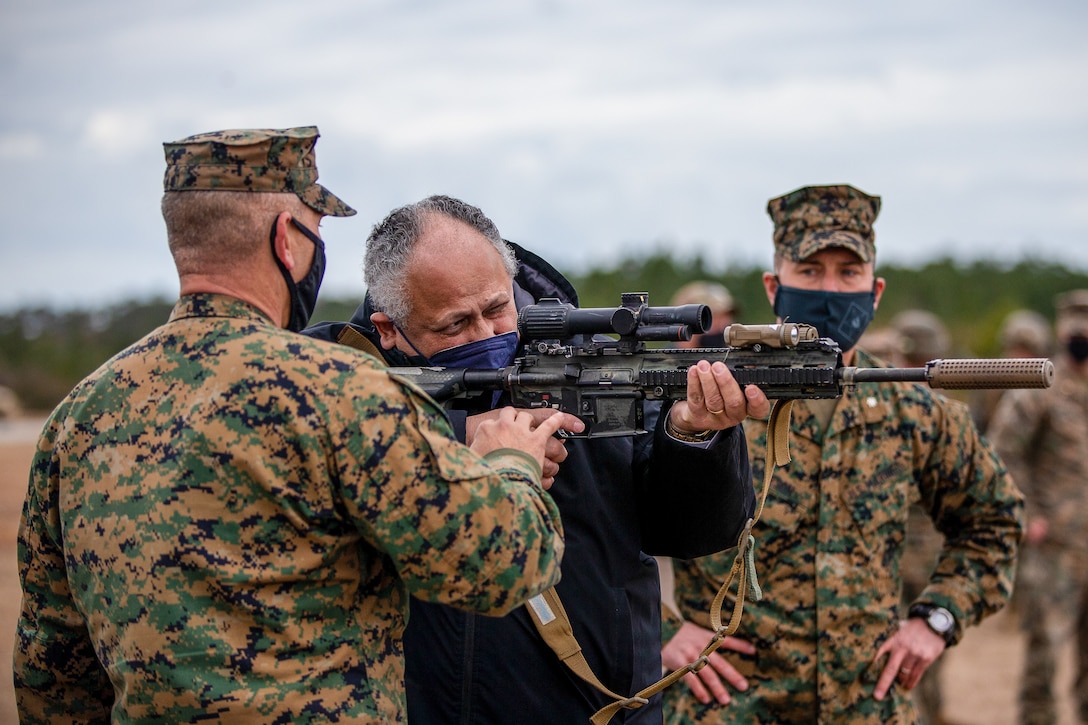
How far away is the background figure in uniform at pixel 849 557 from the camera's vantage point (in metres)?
4.44

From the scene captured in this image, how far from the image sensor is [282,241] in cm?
283

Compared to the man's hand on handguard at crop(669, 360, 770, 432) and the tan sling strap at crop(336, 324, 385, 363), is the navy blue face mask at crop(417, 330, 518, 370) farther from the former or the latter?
the man's hand on handguard at crop(669, 360, 770, 432)

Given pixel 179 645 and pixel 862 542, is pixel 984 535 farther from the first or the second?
pixel 179 645

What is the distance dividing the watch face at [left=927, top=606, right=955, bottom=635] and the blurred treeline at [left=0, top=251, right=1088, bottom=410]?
1875 cm

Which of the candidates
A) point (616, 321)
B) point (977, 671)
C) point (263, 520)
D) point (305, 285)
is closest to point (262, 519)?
point (263, 520)

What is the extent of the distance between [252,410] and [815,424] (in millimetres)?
2740

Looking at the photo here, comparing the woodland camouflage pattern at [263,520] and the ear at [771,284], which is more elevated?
the ear at [771,284]

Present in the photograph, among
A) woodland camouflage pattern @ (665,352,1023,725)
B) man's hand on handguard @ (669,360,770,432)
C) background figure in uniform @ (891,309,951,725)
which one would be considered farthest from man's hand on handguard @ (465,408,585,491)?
background figure in uniform @ (891,309,951,725)

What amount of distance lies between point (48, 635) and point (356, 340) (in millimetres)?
1460

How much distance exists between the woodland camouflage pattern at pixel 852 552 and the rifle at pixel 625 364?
1158 millimetres

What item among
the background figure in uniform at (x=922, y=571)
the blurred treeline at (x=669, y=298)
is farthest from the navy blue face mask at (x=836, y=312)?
the blurred treeline at (x=669, y=298)

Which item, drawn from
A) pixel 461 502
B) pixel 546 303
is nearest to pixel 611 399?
pixel 546 303

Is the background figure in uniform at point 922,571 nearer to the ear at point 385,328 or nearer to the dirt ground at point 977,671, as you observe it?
the dirt ground at point 977,671

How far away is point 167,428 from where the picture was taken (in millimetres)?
2682
